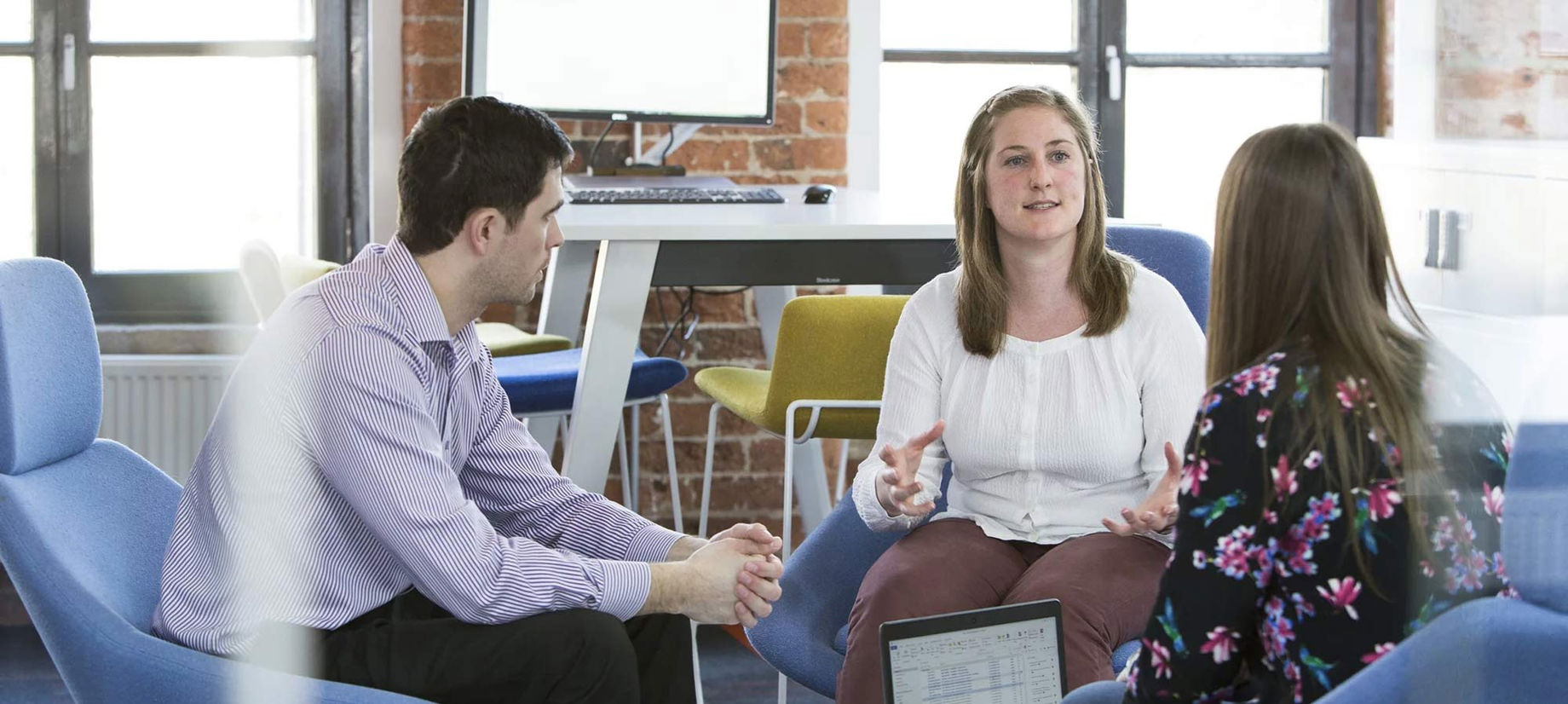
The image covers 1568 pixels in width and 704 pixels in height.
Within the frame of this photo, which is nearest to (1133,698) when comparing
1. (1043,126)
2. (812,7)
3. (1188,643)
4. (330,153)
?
(1188,643)

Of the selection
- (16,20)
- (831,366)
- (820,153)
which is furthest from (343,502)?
(16,20)

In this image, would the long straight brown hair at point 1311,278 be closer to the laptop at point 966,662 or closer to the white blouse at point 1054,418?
the laptop at point 966,662

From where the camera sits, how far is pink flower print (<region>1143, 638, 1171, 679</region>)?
2.87 feet

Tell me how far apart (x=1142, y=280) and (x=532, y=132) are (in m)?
0.67

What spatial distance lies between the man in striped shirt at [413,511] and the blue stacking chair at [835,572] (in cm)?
13

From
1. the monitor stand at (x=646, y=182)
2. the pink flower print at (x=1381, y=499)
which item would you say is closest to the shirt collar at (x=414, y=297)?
the pink flower print at (x=1381, y=499)

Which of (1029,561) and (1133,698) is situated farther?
(1029,561)

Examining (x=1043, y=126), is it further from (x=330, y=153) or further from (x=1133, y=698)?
(x=330, y=153)

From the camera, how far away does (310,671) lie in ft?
3.83

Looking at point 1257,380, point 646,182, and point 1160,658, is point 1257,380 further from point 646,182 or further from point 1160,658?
point 646,182

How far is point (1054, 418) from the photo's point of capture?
59.4 inches

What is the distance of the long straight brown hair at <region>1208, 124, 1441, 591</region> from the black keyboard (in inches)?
56.8

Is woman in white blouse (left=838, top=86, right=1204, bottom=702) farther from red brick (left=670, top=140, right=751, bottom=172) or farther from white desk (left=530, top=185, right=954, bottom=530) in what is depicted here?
red brick (left=670, top=140, right=751, bottom=172)

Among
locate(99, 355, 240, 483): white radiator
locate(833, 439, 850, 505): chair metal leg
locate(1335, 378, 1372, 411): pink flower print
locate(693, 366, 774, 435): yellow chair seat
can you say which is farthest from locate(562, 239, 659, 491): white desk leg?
locate(1335, 378, 1372, 411): pink flower print
